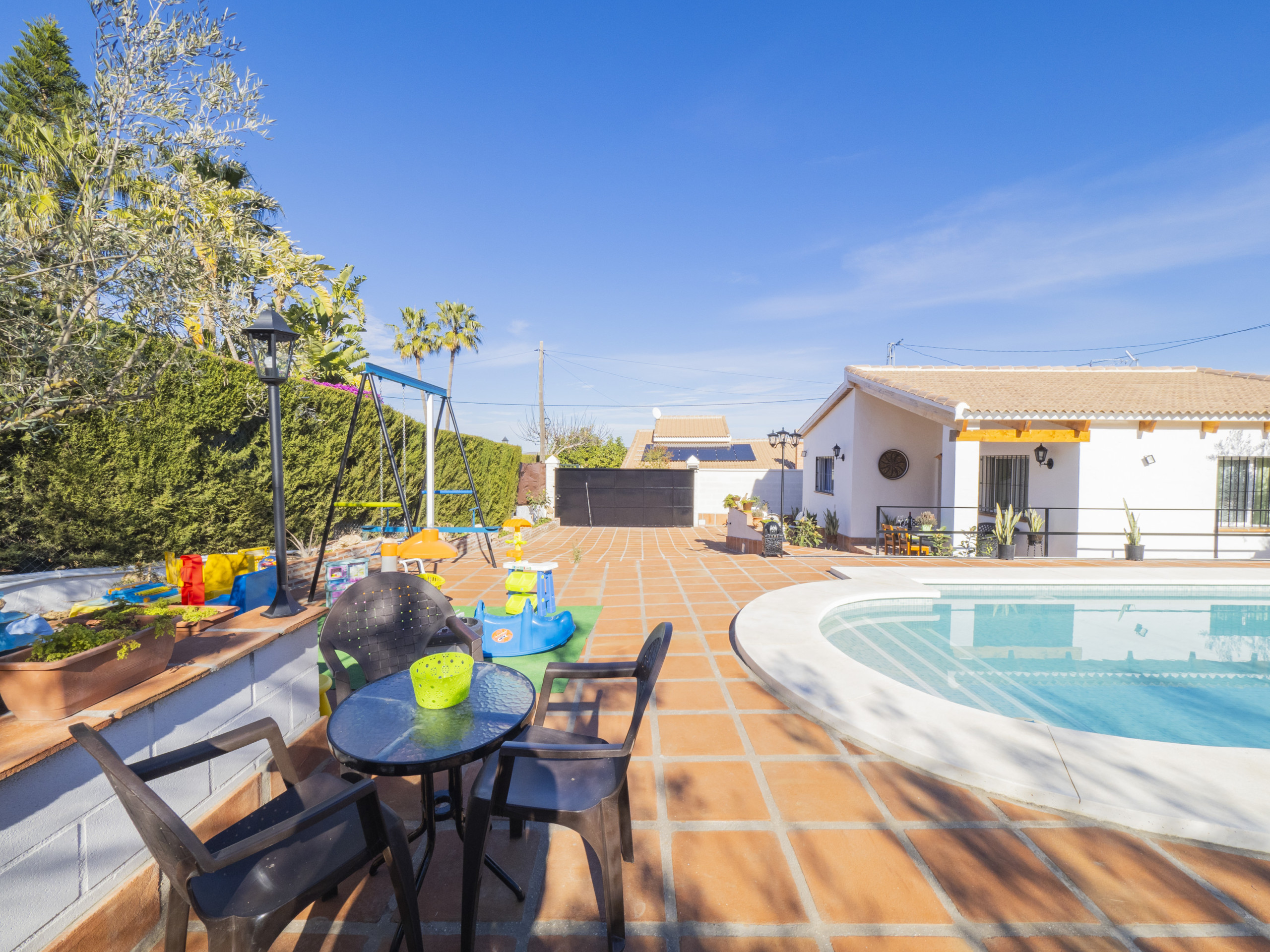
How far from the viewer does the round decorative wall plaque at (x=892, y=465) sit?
41.2 ft

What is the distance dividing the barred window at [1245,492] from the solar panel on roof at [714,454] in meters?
14.8

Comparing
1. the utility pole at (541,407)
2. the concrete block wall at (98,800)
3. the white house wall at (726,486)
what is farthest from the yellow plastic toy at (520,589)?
the utility pole at (541,407)

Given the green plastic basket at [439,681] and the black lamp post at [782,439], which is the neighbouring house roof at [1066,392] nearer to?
the black lamp post at [782,439]

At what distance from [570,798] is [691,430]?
27415 mm

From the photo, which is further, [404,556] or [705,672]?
[404,556]

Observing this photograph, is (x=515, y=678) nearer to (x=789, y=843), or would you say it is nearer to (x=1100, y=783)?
(x=789, y=843)

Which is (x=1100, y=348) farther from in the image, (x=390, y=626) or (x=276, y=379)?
(x=276, y=379)

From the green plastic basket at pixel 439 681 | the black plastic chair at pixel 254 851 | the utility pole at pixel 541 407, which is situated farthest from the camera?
the utility pole at pixel 541 407

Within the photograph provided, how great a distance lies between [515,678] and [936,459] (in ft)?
42.3

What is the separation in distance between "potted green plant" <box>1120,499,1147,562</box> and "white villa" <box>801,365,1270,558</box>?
29cm

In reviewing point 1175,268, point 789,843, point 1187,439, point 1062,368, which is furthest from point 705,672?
point 1175,268

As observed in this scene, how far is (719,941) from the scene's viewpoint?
1.86 meters

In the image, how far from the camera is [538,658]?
15.3 ft

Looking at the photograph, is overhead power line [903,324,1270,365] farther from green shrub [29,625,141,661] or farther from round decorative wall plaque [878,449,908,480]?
green shrub [29,625,141,661]
